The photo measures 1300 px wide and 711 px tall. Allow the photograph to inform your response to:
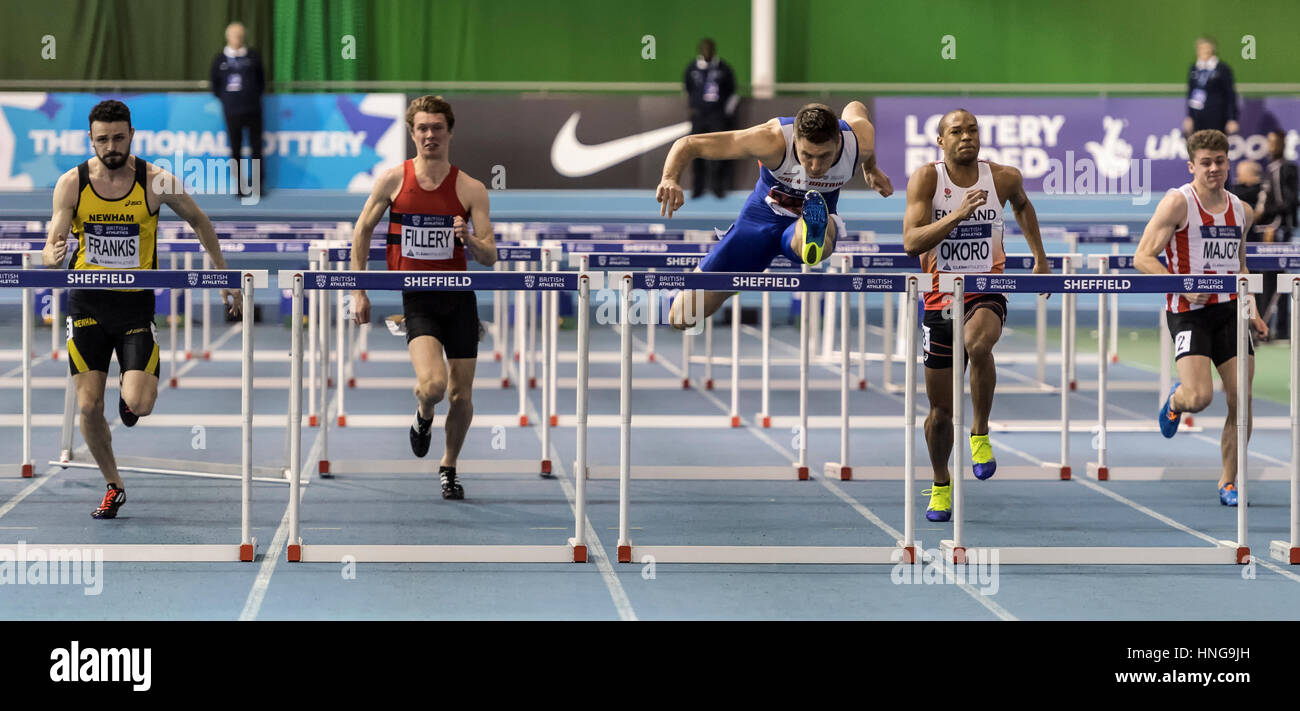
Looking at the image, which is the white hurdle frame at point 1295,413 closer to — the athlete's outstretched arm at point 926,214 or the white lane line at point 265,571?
the athlete's outstretched arm at point 926,214

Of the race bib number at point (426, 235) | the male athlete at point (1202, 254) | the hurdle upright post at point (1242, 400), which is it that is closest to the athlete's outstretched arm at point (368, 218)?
the race bib number at point (426, 235)

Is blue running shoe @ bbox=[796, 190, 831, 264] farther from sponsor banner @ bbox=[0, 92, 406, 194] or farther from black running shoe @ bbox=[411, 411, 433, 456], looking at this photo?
sponsor banner @ bbox=[0, 92, 406, 194]

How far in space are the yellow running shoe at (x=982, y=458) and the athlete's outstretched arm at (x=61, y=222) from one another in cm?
441

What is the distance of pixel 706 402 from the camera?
13516 millimetres

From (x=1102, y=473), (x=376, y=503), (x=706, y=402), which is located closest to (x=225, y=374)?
(x=706, y=402)

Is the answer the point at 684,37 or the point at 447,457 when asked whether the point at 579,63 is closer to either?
the point at 684,37

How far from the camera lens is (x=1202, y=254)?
842 centimetres

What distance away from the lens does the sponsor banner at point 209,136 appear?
2039 centimetres

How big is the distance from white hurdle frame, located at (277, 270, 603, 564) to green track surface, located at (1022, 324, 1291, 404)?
8.59m

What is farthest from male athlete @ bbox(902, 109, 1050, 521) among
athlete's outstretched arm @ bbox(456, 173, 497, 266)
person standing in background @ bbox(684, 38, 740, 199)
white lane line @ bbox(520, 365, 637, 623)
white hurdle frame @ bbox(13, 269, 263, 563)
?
person standing in background @ bbox(684, 38, 740, 199)

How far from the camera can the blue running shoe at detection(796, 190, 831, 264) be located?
23.7 feet

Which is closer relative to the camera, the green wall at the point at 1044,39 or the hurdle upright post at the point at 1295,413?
the hurdle upright post at the point at 1295,413

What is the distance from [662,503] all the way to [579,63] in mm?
17403

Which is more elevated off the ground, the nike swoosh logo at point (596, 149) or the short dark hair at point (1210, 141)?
the nike swoosh logo at point (596, 149)
